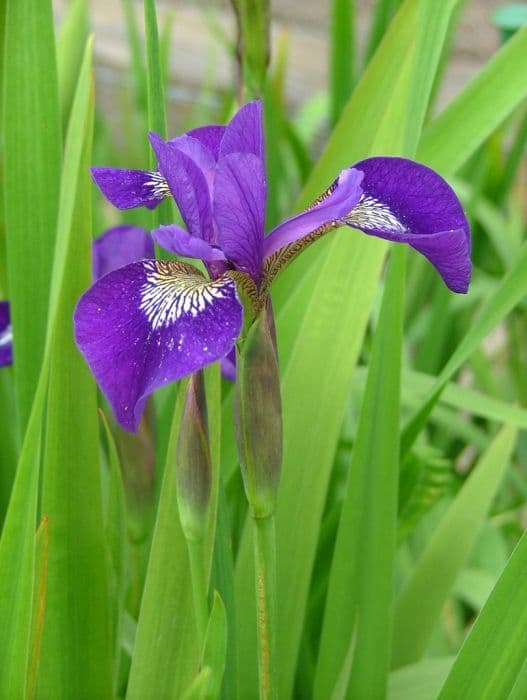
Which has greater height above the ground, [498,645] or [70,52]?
[70,52]

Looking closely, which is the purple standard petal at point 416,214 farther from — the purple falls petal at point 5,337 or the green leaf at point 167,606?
the purple falls petal at point 5,337

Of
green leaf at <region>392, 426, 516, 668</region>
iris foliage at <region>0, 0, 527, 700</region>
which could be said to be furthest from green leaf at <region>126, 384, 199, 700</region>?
green leaf at <region>392, 426, 516, 668</region>

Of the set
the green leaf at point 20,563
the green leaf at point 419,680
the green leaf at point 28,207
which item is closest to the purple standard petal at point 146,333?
the green leaf at point 20,563

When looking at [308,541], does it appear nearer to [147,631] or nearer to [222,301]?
[147,631]

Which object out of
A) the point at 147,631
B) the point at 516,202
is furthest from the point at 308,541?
the point at 516,202

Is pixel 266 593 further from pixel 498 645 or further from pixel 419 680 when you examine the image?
pixel 419 680

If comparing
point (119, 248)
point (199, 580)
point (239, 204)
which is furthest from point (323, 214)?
point (119, 248)
